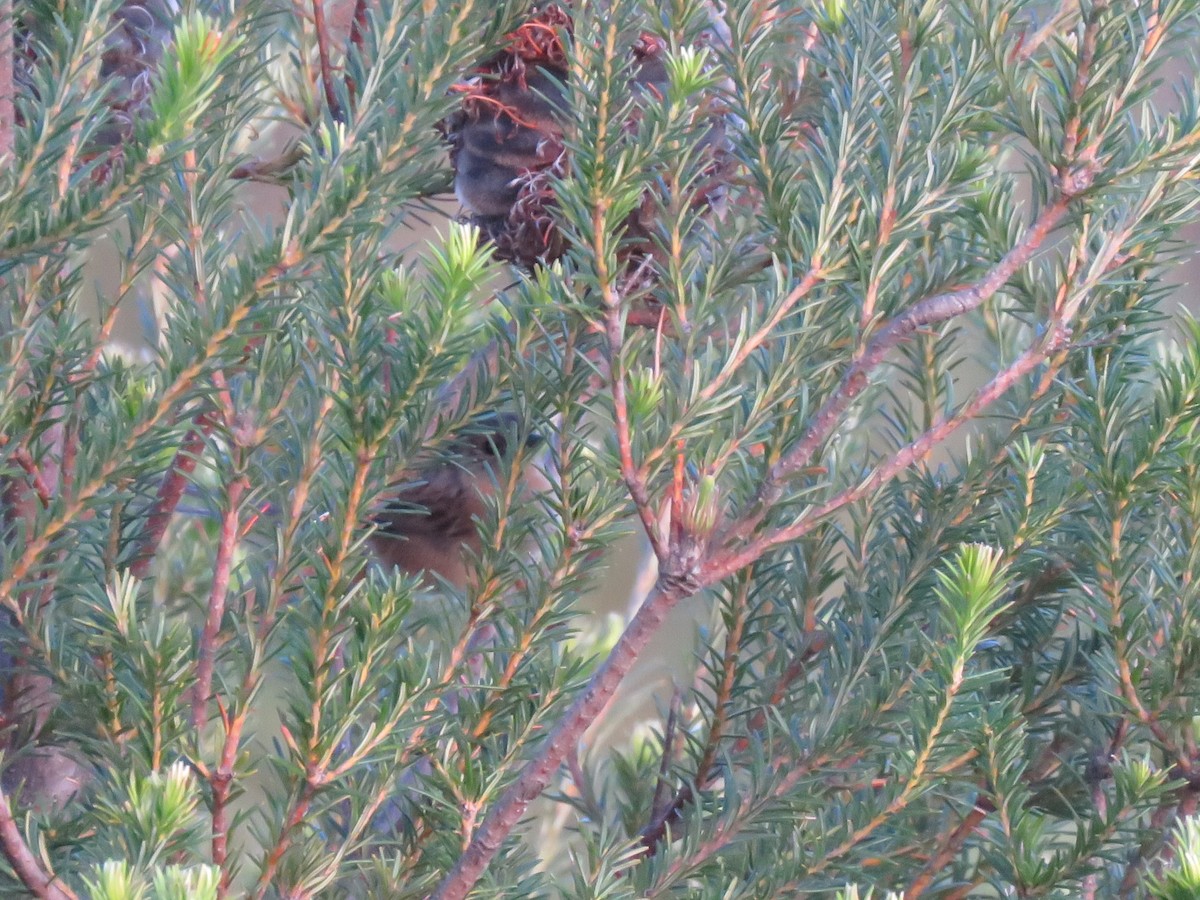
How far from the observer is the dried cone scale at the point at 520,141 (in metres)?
0.73

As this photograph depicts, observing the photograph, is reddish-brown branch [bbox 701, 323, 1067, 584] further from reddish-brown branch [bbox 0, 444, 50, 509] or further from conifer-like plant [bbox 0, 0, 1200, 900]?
reddish-brown branch [bbox 0, 444, 50, 509]

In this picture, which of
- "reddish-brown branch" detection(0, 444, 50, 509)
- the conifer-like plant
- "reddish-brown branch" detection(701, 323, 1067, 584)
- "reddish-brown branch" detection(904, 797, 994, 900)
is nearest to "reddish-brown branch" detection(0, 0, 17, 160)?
the conifer-like plant

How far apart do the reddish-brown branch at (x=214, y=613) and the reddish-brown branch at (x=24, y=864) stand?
0.09 m

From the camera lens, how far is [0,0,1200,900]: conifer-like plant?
1.73 ft

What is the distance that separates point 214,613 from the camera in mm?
568

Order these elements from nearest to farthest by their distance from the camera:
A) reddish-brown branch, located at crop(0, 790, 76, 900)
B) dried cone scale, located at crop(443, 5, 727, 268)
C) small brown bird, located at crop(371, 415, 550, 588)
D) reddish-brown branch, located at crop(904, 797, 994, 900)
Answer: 1. reddish-brown branch, located at crop(0, 790, 76, 900)
2. reddish-brown branch, located at crop(904, 797, 994, 900)
3. dried cone scale, located at crop(443, 5, 727, 268)
4. small brown bird, located at crop(371, 415, 550, 588)

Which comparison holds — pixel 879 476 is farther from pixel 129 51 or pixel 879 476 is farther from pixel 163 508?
pixel 129 51


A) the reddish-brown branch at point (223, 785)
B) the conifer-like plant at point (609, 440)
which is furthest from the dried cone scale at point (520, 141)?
the reddish-brown branch at point (223, 785)

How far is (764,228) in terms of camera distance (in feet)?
1.97

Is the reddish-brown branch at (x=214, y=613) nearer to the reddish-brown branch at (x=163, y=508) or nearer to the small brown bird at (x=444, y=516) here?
the reddish-brown branch at (x=163, y=508)

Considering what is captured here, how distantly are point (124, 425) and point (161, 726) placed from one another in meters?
0.14

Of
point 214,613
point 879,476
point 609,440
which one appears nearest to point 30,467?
point 214,613

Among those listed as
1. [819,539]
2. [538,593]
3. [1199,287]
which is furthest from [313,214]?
[1199,287]

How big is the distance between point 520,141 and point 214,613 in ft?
1.17
